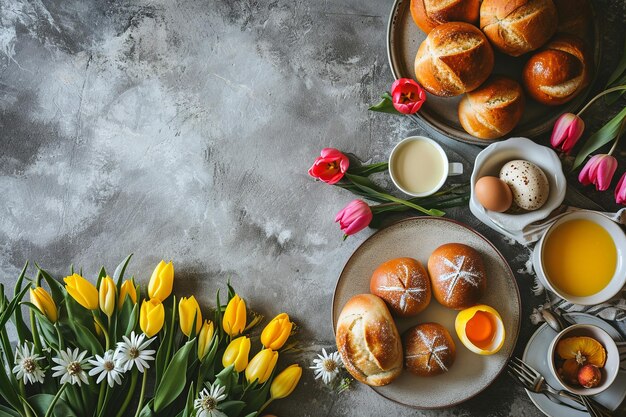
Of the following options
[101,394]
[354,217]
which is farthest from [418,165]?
[101,394]

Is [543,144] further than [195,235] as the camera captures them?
No

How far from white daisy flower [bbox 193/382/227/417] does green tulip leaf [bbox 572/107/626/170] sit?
1.06m

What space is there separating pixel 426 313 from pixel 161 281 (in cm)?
72

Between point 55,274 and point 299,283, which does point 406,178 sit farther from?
point 55,274

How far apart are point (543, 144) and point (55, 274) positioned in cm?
143

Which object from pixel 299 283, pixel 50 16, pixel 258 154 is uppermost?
pixel 50 16

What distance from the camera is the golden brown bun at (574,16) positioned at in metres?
1.32

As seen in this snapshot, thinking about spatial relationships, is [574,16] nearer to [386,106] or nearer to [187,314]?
[386,106]

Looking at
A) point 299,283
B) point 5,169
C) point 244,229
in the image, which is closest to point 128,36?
point 5,169

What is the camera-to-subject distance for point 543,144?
1450 mm

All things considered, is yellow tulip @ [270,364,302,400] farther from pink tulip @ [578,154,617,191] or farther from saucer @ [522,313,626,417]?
pink tulip @ [578,154,617,191]

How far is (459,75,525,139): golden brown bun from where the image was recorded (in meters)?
1.30

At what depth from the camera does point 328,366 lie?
1.43 meters

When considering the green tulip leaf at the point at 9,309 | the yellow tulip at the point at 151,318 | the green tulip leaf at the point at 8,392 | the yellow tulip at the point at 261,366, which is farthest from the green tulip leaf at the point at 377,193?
the green tulip leaf at the point at 8,392
